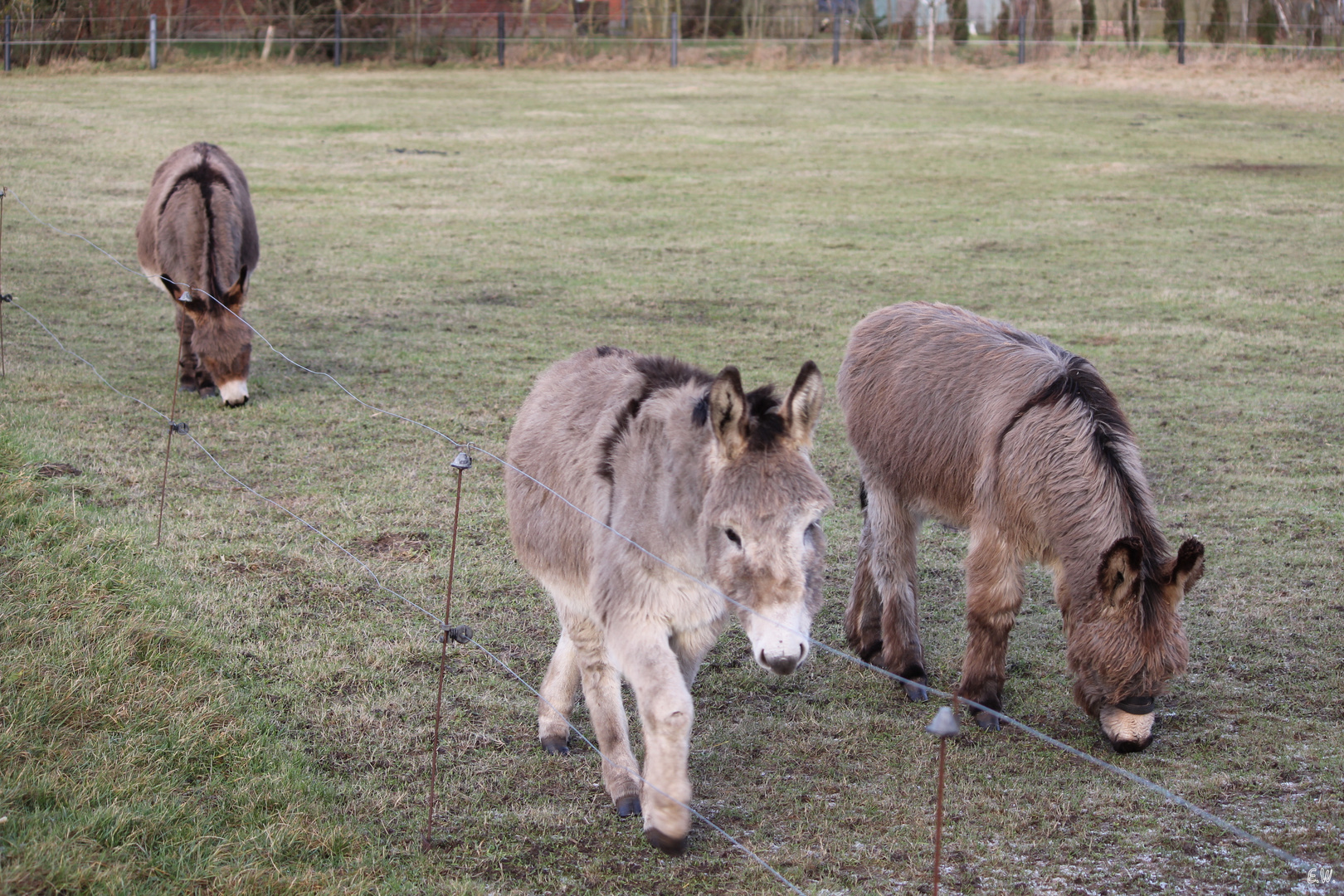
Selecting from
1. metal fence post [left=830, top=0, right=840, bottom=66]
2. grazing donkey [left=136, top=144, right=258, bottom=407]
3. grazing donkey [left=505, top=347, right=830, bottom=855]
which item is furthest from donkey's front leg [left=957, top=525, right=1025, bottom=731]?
metal fence post [left=830, top=0, right=840, bottom=66]

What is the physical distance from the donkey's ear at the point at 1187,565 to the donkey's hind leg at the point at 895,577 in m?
1.43

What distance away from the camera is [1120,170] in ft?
68.5

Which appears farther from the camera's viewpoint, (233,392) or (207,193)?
(207,193)

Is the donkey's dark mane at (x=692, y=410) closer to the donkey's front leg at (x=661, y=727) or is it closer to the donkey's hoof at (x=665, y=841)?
the donkey's front leg at (x=661, y=727)

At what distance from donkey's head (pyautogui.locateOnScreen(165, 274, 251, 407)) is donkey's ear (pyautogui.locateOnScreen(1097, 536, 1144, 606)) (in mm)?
6977

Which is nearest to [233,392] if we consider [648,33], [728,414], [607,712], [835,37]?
[607,712]

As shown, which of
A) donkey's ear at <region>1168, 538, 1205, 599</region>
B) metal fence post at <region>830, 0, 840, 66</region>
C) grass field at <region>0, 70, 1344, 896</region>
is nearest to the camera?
grass field at <region>0, 70, 1344, 896</region>

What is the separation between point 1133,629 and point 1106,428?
0.83 metres

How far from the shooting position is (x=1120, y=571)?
4242mm

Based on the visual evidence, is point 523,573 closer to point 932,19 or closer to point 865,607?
point 865,607

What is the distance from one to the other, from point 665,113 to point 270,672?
23.4m

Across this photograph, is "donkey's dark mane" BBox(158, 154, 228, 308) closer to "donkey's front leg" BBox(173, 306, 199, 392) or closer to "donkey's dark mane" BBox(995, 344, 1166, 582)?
"donkey's front leg" BBox(173, 306, 199, 392)

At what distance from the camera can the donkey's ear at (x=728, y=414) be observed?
362 centimetres

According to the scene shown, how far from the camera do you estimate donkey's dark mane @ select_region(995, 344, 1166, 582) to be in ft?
14.7
